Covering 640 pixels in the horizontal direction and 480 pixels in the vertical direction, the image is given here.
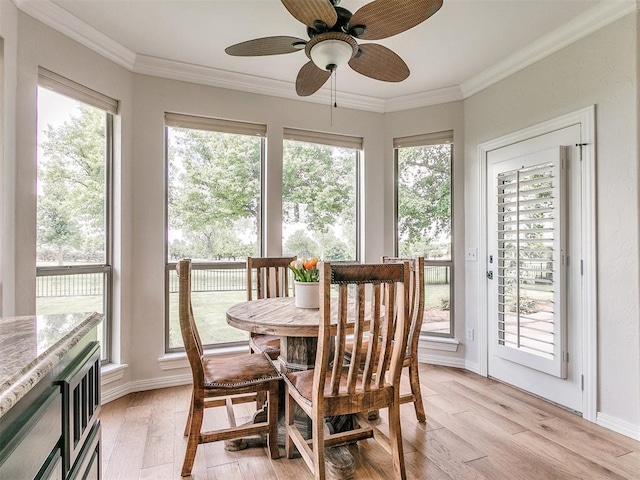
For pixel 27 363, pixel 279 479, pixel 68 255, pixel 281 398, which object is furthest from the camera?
pixel 68 255

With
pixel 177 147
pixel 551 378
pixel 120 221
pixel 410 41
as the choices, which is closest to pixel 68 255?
pixel 120 221

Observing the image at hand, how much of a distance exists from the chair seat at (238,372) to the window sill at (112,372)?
117 centimetres

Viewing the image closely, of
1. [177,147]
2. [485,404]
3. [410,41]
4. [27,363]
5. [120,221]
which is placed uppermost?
[410,41]

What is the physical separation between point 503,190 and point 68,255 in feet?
11.4

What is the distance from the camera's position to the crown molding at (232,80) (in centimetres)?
303

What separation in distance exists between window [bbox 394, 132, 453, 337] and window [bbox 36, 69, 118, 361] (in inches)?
108

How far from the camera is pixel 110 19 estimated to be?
2.49 meters

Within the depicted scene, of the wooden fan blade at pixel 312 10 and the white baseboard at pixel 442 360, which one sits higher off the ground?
the wooden fan blade at pixel 312 10

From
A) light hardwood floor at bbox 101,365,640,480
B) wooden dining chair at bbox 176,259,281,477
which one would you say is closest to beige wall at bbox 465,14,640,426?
light hardwood floor at bbox 101,365,640,480

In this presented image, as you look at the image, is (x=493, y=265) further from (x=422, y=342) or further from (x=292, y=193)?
(x=292, y=193)

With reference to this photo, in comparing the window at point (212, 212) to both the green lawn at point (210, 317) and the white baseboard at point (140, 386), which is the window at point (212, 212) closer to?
the green lawn at point (210, 317)

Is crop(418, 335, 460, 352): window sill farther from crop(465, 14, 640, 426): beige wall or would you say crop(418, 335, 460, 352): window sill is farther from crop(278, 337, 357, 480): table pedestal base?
crop(278, 337, 357, 480): table pedestal base

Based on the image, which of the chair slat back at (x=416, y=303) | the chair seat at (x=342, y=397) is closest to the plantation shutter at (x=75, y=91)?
the chair seat at (x=342, y=397)

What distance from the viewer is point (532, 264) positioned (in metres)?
2.83
